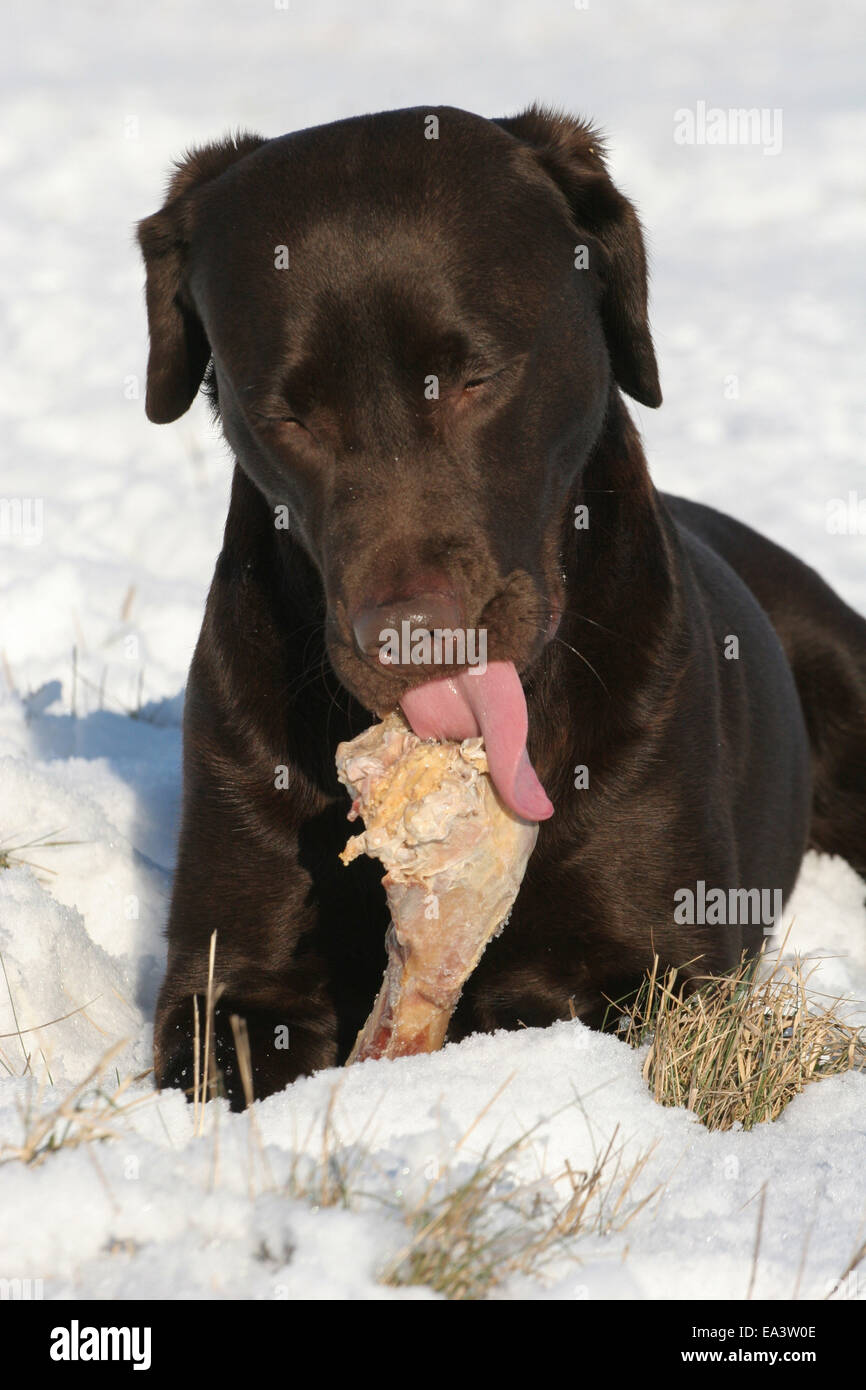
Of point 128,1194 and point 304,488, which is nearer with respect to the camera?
point 128,1194

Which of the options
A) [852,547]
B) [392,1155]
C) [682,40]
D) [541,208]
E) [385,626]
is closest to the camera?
[392,1155]

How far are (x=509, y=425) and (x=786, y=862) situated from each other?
5.93ft

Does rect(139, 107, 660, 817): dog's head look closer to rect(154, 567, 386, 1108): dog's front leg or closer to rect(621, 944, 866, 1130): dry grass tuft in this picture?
rect(154, 567, 386, 1108): dog's front leg

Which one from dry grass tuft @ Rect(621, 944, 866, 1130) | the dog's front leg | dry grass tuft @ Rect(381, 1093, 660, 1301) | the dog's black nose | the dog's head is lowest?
dry grass tuft @ Rect(381, 1093, 660, 1301)

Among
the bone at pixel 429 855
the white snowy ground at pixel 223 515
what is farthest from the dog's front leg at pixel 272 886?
the bone at pixel 429 855

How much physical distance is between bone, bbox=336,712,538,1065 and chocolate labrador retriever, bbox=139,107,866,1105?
0.20ft

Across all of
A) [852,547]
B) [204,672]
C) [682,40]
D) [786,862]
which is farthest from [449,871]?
[682,40]

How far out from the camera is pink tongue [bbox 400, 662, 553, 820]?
2.50m

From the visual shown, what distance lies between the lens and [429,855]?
2.46 meters

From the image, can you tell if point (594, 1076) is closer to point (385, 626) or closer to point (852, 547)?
point (385, 626)

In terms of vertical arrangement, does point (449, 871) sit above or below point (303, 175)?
below

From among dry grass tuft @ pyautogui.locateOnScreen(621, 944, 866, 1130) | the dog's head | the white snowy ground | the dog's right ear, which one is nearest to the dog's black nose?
the dog's head

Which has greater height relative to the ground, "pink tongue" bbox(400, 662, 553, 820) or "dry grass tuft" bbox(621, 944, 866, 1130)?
"pink tongue" bbox(400, 662, 553, 820)
